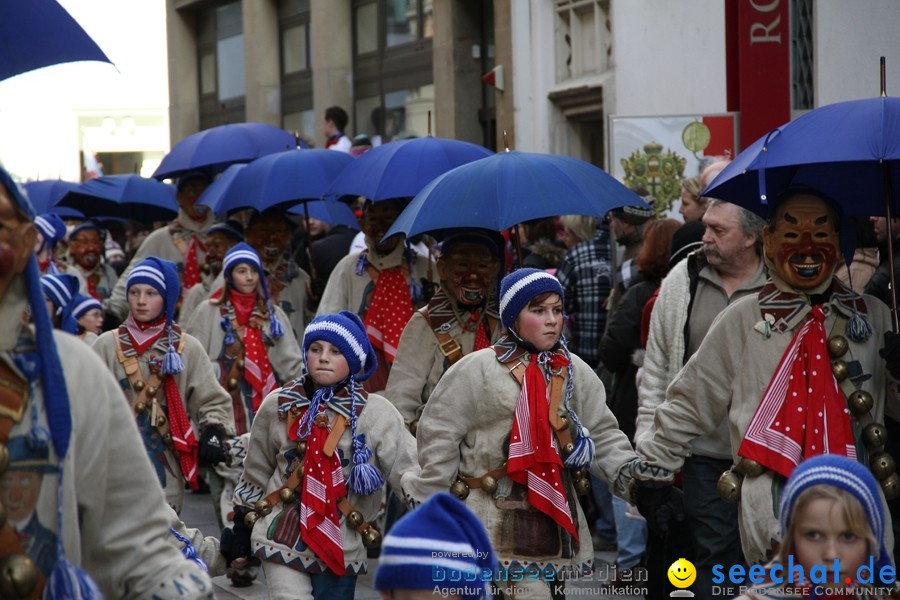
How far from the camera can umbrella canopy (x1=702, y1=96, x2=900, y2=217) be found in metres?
5.11

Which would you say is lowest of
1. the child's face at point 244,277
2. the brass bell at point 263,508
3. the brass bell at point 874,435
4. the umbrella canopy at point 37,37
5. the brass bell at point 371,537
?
the brass bell at point 371,537

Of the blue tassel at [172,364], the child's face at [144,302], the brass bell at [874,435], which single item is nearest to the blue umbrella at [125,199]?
the child's face at [144,302]

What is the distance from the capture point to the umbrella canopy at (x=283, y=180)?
1016cm

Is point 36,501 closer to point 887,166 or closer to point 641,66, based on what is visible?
point 887,166

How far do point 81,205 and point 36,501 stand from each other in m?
12.2

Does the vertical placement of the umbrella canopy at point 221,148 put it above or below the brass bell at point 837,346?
above

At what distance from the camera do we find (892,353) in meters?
4.98

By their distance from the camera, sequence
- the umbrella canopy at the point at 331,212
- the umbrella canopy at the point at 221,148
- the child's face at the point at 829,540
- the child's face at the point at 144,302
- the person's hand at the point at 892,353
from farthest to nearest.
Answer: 1. the umbrella canopy at the point at 221,148
2. the umbrella canopy at the point at 331,212
3. the child's face at the point at 144,302
4. the person's hand at the point at 892,353
5. the child's face at the point at 829,540

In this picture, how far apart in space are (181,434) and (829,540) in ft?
14.2

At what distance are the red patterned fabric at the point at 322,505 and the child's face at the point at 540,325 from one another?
3.04 feet

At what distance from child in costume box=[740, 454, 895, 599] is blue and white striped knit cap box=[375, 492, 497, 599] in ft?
3.80

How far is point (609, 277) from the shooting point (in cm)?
882

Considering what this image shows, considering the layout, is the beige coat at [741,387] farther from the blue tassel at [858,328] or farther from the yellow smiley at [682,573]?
the yellow smiley at [682,573]

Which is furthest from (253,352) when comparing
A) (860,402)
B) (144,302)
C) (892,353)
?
(892,353)
